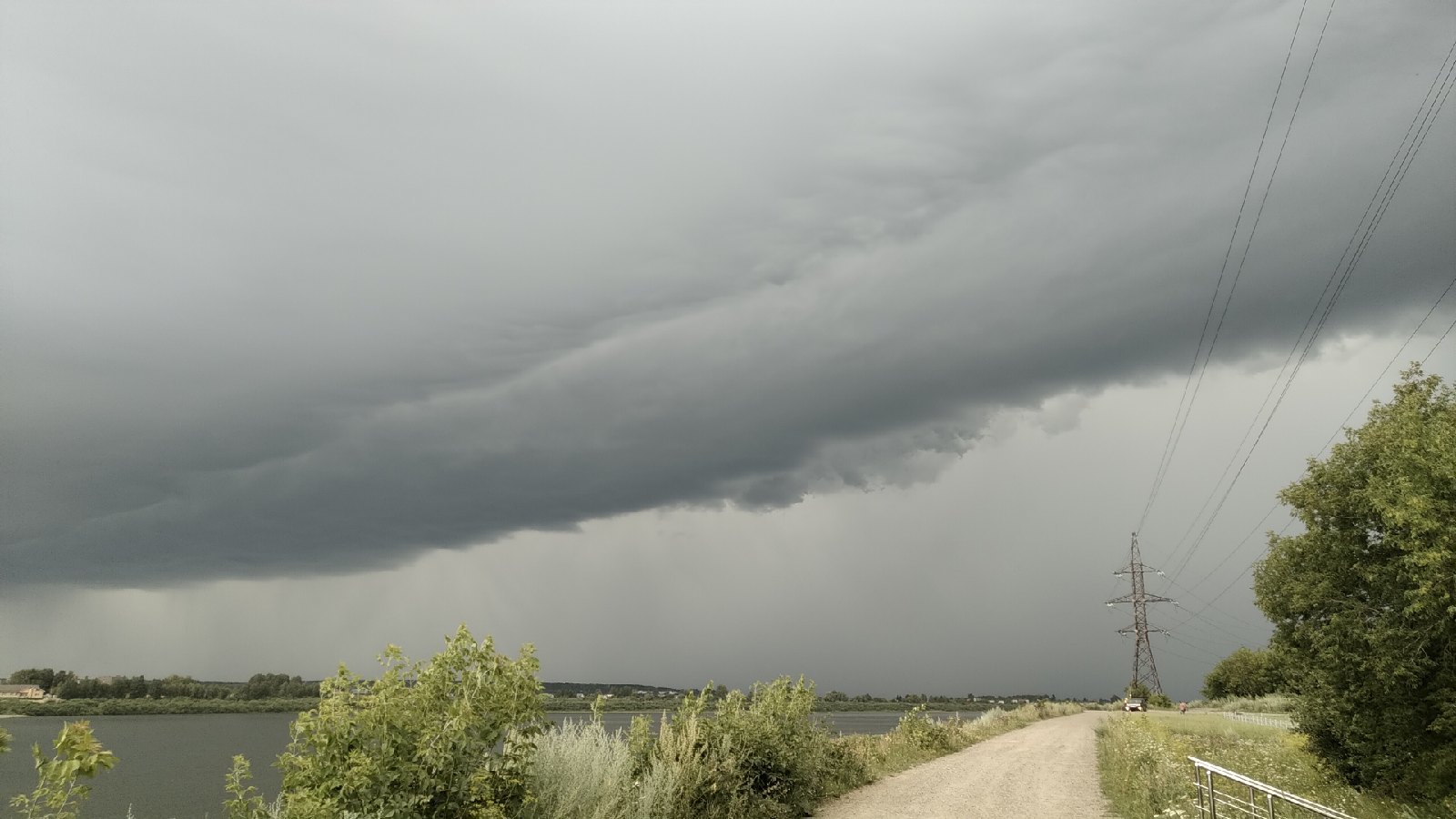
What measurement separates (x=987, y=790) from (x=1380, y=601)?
34.4 feet

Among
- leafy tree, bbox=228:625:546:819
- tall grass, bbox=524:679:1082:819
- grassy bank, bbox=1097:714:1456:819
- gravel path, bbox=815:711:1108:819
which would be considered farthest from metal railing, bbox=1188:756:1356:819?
leafy tree, bbox=228:625:546:819

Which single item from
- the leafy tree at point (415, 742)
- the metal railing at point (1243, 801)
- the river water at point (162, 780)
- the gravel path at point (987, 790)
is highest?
the leafy tree at point (415, 742)

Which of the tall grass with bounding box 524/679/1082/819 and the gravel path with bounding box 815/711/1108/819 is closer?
the tall grass with bounding box 524/679/1082/819

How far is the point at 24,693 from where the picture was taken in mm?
91625

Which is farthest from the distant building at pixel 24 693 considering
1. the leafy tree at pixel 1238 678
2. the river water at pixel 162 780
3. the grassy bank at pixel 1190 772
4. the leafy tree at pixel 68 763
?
the leafy tree at pixel 1238 678

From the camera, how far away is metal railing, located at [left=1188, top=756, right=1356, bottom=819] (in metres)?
11.4

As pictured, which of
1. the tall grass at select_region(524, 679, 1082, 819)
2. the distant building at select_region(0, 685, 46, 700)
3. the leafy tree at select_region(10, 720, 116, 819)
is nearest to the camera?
the leafy tree at select_region(10, 720, 116, 819)

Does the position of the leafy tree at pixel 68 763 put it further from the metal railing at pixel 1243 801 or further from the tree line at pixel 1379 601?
the tree line at pixel 1379 601

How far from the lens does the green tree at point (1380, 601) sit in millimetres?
16438

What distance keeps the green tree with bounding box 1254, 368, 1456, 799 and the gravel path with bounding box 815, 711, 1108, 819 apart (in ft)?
21.2

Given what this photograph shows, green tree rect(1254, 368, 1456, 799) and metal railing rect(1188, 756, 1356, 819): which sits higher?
green tree rect(1254, 368, 1456, 799)

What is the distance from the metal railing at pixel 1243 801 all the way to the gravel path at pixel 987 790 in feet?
9.09

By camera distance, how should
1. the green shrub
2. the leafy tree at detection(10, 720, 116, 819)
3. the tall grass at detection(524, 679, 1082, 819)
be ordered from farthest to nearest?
1. the tall grass at detection(524, 679, 1082, 819)
2. the green shrub
3. the leafy tree at detection(10, 720, 116, 819)

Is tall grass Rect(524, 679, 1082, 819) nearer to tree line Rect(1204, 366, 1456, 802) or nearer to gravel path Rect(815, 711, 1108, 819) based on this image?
gravel path Rect(815, 711, 1108, 819)
